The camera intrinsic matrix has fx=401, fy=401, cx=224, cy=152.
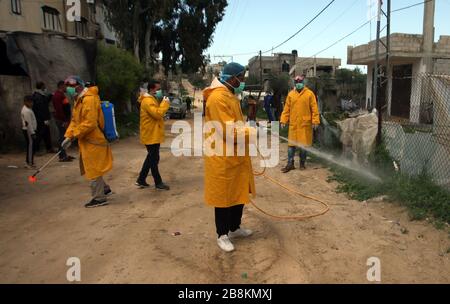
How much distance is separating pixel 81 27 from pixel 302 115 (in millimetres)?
21509

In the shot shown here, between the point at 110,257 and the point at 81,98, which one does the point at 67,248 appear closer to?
the point at 110,257

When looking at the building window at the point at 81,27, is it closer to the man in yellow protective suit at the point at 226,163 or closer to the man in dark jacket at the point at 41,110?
the man in dark jacket at the point at 41,110

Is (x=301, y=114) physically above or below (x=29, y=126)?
above

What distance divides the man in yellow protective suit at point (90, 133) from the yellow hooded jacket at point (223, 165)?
2.12 meters

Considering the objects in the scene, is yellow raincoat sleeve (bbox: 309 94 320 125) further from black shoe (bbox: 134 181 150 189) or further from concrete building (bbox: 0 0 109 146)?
concrete building (bbox: 0 0 109 146)

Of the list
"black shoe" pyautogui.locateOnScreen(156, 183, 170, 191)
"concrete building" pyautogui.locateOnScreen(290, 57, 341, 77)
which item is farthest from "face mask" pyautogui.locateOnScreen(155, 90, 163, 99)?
"concrete building" pyautogui.locateOnScreen(290, 57, 341, 77)

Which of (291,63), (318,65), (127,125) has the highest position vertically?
(291,63)

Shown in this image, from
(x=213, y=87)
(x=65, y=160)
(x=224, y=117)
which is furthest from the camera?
(x=65, y=160)

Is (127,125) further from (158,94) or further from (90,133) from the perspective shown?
(90,133)

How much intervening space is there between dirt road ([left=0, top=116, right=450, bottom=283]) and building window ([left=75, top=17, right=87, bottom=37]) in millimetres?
19959

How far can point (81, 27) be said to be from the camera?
25.1 m

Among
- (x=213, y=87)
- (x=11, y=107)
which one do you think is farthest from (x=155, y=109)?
(x=11, y=107)

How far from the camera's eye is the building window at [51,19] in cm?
2098
